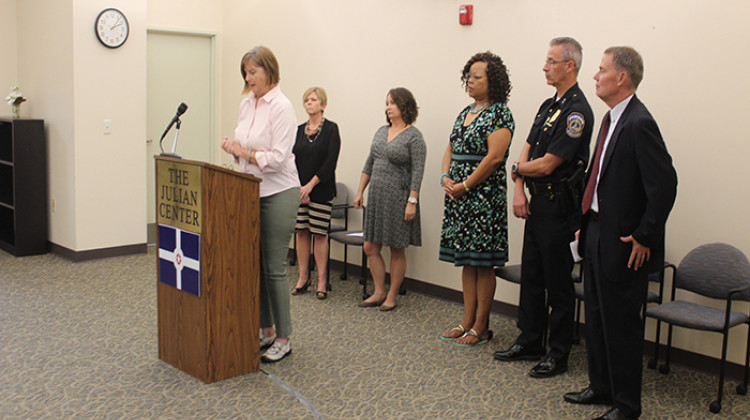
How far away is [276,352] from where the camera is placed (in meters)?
3.71

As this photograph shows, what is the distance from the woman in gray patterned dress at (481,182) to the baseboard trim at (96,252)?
11.7 ft

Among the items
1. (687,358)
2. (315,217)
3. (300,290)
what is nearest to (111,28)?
(315,217)

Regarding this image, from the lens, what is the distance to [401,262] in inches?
192

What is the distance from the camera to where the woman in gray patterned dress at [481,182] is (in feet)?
12.8

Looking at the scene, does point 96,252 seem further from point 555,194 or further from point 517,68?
point 555,194

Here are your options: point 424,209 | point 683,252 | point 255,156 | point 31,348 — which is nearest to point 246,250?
point 255,156

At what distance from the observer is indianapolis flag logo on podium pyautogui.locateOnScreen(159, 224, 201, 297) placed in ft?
10.7

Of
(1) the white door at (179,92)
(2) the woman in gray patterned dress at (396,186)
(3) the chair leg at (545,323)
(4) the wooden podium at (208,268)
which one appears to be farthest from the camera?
(1) the white door at (179,92)

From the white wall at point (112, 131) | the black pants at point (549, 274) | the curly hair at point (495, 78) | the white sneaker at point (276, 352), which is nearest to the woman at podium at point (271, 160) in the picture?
the white sneaker at point (276, 352)

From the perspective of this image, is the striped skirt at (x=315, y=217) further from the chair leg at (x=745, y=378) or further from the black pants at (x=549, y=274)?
the chair leg at (x=745, y=378)

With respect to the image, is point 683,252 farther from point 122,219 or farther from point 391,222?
point 122,219

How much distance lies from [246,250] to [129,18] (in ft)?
12.0

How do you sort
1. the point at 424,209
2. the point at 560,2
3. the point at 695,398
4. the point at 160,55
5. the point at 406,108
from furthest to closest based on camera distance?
1. the point at 160,55
2. the point at 424,209
3. the point at 406,108
4. the point at 560,2
5. the point at 695,398

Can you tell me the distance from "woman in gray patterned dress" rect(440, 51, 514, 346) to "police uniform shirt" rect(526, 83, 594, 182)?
0.33 meters
